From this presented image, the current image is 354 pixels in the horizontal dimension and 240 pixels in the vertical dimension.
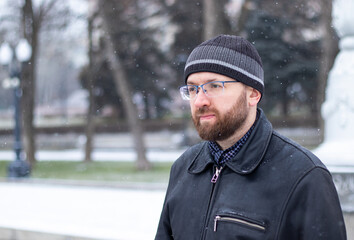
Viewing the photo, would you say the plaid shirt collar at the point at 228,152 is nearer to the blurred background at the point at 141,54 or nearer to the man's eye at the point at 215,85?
the man's eye at the point at 215,85

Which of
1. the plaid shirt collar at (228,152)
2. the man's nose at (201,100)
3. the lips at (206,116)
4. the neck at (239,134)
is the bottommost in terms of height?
the plaid shirt collar at (228,152)

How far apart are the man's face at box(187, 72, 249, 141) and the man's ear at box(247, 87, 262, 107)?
49mm

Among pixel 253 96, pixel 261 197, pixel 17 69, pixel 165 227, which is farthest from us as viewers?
pixel 17 69

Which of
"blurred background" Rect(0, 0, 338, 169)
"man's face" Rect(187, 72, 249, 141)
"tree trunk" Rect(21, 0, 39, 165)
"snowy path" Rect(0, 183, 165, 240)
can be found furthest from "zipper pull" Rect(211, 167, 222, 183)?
"tree trunk" Rect(21, 0, 39, 165)

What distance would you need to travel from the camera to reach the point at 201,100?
183cm

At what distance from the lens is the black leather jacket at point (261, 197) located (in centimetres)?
160

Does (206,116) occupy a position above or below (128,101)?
above

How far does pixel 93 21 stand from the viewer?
59.2 ft

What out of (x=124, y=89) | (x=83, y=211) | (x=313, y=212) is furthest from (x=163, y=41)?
(x=313, y=212)

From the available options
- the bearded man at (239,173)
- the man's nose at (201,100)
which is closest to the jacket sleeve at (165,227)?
the bearded man at (239,173)

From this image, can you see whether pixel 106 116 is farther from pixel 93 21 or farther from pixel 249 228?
pixel 249 228

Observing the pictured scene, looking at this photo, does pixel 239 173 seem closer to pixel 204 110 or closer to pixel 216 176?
pixel 216 176

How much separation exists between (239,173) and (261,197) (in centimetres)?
13

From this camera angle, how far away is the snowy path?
16.3ft
